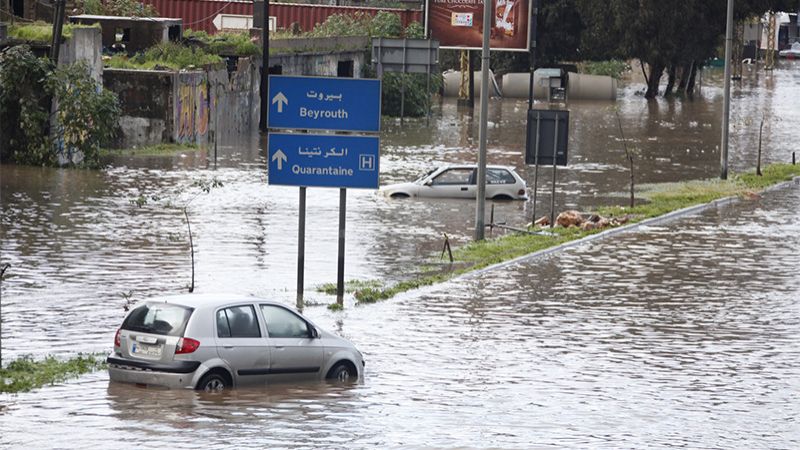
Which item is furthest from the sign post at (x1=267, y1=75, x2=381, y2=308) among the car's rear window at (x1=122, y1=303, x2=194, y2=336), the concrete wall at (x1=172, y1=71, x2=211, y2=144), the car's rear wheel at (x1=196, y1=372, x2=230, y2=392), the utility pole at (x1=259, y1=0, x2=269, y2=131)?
the utility pole at (x1=259, y1=0, x2=269, y2=131)

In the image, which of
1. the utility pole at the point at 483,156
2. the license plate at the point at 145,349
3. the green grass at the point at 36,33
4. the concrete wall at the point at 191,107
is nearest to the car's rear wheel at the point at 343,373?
the license plate at the point at 145,349

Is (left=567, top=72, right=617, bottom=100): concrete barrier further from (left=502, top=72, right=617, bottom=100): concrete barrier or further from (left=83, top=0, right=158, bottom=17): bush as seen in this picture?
(left=83, top=0, right=158, bottom=17): bush

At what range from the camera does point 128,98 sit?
48000mm

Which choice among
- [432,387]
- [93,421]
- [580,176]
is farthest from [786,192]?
[93,421]

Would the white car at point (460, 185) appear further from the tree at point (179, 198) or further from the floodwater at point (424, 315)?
the tree at point (179, 198)

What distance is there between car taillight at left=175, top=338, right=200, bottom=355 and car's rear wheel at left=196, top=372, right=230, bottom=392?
0.35 m

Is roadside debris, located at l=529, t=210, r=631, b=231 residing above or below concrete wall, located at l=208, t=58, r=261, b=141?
below

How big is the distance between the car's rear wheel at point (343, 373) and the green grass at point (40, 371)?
2.58 m

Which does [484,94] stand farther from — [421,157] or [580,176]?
[421,157]

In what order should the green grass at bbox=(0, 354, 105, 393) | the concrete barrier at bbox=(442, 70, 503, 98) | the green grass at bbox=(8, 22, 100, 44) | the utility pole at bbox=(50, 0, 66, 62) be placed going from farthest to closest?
the concrete barrier at bbox=(442, 70, 503, 98), the green grass at bbox=(8, 22, 100, 44), the utility pole at bbox=(50, 0, 66, 62), the green grass at bbox=(0, 354, 105, 393)

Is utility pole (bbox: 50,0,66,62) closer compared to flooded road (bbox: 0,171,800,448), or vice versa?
flooded road (bbox: 0,171,800,448)

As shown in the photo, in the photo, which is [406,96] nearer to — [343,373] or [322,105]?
[322,105]

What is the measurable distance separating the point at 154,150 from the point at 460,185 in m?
12.3

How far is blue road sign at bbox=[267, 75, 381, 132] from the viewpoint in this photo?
23047 millimetres
